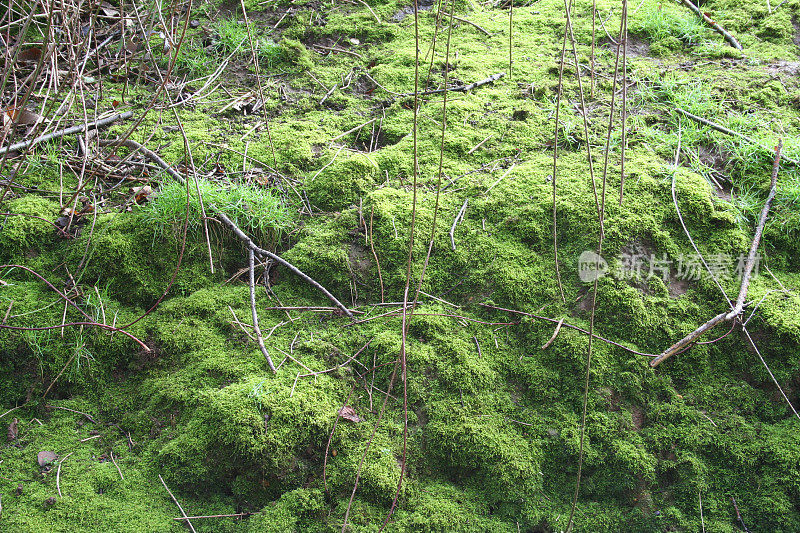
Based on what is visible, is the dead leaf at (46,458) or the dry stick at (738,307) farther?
the dry stick at (738,307)

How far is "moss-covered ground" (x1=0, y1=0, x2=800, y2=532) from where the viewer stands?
203 centimetres

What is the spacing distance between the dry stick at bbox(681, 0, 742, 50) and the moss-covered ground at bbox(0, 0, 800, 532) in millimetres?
458

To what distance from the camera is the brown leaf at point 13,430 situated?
6.88 feet

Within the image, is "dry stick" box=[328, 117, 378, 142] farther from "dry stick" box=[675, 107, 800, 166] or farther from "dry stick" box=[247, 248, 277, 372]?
"dry stick" box=[675, 107, 800, 166]

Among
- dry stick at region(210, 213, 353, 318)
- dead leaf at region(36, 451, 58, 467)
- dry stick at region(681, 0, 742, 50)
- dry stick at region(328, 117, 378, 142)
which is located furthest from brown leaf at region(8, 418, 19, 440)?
dry stick at region(681, 0, 742, 50)

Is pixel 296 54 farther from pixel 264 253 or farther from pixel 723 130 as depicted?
pixel 723 130

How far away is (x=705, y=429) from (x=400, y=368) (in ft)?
4.33

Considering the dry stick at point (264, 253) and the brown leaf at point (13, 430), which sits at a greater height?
the dry stick at point (264, 253)

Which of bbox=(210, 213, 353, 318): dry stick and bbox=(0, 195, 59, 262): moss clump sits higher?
bbox=(0, 195, 59, 262): moss clump

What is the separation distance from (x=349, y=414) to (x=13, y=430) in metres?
1.37

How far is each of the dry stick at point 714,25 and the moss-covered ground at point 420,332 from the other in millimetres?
458

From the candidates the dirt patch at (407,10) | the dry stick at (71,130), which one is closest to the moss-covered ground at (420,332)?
the dry stick at (71,130)

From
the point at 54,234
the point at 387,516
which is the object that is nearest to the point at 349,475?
the point at 387,516

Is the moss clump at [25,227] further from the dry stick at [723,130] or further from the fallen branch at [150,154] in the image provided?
the dry stick at [723,130]
